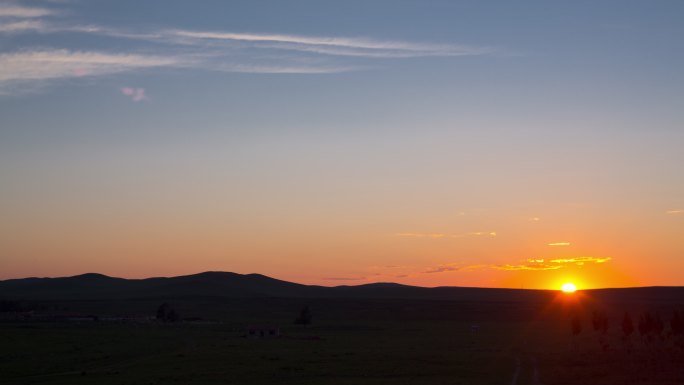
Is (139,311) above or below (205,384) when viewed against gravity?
above

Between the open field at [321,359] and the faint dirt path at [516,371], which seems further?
the open field at [321,359]

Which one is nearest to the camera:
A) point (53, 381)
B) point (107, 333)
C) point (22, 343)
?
point (53, 381)

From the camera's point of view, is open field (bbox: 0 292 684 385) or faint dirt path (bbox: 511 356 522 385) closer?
faint dirt path (bbox: 511 356 522 385)

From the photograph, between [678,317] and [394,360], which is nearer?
[394,360]

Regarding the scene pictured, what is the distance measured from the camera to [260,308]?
604ft

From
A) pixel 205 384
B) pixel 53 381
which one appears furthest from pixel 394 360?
pixel 53 381

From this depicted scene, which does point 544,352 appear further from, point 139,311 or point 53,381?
point 139,311

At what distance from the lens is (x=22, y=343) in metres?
75.8

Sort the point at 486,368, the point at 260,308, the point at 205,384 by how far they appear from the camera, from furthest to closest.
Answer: the point at 260,308
the point at 486,368
the point at 205,384

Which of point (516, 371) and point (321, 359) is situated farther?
point (321, 359)

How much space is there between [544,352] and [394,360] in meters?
15.4

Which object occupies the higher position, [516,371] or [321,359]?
[321,359]

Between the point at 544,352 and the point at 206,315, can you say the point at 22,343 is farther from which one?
the point at 206,315

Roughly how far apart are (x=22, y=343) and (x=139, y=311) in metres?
98.4
